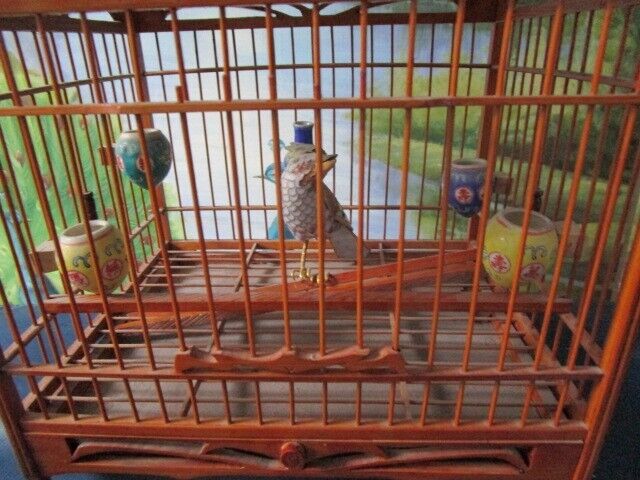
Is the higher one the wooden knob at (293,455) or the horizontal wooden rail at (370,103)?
the horizontal wooden rail at (370,103)

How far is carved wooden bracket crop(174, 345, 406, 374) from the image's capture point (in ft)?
2.06

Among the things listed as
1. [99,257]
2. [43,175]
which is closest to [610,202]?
[99,257]

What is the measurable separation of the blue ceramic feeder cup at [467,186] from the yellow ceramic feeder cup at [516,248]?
12 centimetres

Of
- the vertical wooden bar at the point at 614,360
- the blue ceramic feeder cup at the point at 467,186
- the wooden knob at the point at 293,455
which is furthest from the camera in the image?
the blue ceramic feeder cup at the point at 467,186

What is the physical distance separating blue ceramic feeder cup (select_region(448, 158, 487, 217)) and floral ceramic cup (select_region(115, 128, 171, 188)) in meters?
0.51

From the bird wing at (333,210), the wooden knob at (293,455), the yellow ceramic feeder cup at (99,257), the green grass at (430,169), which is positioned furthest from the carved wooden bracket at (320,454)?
the green grass at (430,169)

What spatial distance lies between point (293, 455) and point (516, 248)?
434mm

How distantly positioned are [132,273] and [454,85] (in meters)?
0.44

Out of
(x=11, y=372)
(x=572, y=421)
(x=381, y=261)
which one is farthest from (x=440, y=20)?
(x=11, y=372)

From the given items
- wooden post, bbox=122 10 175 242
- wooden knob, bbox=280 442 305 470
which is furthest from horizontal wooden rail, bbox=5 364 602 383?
wooden post, bbox=122 10 175 242

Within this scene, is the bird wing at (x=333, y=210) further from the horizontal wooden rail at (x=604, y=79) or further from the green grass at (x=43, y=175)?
the green grass at (x=43, y=175)

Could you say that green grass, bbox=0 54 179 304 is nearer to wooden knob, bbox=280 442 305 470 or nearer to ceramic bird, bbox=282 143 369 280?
ceramic bird, bbox=282 143 369 280

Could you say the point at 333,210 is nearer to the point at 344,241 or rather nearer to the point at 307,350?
the point at 344,241

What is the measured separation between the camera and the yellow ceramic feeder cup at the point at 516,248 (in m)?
0.66
